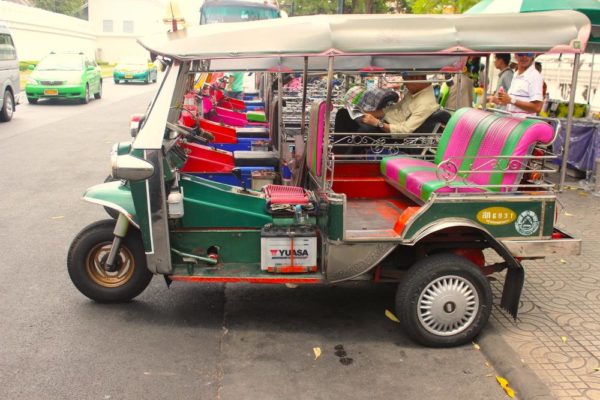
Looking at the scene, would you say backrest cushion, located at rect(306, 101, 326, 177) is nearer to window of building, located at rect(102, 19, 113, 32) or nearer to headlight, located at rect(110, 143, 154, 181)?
headlight, located at rect(110, 143, 154, 181)

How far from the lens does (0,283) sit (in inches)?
215

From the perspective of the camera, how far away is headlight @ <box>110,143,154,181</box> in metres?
4.26

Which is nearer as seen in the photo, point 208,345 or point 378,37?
point 378,37

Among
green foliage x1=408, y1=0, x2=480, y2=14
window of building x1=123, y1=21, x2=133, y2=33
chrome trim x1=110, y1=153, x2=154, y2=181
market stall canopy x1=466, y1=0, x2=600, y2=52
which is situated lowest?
chrome trim x1=110, y1=153, x2=154, y2=181

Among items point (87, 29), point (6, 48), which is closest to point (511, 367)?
point (6, 48)

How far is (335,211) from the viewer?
4.38 m

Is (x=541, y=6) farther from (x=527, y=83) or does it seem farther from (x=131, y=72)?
(x=131, y=72)

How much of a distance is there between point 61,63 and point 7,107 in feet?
21.6

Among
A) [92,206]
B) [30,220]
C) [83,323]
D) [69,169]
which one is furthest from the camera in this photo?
[69,169]

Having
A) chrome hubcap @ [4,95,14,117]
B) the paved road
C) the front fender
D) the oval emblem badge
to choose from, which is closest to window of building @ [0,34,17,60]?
chrome hubcap @ [4,95,14,117]

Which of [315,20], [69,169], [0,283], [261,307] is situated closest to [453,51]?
[315,20]

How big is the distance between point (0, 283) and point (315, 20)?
3.47m

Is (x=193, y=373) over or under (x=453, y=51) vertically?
under

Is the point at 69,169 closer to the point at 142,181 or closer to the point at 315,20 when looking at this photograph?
the point at 142,181
